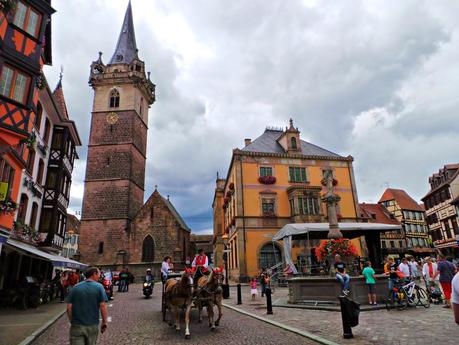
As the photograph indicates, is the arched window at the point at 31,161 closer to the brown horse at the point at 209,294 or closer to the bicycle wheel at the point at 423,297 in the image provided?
the brown horse at the point at 209,294

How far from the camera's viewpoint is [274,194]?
32.3 meters

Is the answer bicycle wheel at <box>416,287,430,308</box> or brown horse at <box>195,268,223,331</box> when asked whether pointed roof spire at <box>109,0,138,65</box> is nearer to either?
brown horse at <box>195,268,223,331</box>

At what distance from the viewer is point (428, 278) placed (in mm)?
12906

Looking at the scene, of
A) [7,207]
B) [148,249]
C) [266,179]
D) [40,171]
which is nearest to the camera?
[7,207]

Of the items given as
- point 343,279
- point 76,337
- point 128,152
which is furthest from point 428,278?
point 128,152

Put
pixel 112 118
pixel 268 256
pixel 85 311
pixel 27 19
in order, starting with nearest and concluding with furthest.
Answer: pixel 85 311 < pixel 27 19 < pixel 268 256 < pixel 112 118

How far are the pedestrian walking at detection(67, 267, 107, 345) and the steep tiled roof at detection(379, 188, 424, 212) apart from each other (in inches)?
2342

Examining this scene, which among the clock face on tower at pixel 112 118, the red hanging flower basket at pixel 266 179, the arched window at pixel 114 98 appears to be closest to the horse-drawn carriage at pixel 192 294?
the red hanging flower basket at pixel 266 179

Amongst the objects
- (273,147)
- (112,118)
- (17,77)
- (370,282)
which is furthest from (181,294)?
(112,118)

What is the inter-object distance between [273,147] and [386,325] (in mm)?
28682

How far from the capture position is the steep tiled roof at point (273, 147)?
35.0m

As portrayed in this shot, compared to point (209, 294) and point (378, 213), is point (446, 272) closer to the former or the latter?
point (209, 294)

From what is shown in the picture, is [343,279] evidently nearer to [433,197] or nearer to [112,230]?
[112,230]

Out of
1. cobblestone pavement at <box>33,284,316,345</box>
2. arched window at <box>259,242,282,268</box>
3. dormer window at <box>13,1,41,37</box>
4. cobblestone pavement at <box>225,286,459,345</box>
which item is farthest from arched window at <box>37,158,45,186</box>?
arched window at <box>259,242,282,268</box>
